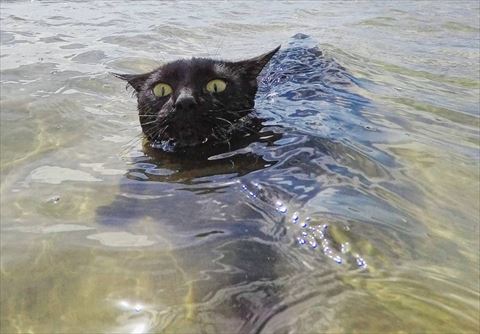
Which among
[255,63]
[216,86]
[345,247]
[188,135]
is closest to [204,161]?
[188,135]

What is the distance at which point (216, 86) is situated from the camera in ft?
11.2

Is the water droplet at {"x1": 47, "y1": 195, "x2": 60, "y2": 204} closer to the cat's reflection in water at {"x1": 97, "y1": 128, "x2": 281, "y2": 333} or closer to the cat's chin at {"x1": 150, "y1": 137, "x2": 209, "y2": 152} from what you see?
the cat's reflection in water at {"x1": 97, "y1": 128, "x2": 281, "y2": 333}

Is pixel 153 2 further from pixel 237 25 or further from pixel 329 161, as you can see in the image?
pixel 329 161

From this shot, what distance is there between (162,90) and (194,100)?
1.45ft

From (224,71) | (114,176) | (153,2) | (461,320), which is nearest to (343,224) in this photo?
(461,320)

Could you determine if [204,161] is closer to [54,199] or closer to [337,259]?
[54,199]

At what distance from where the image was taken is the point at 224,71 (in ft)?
11.5

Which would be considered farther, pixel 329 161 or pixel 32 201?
pixel 329 161

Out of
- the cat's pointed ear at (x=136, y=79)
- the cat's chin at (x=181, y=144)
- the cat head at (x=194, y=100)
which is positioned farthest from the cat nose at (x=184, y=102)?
the cat's pointed ear at (x=136, y=79)

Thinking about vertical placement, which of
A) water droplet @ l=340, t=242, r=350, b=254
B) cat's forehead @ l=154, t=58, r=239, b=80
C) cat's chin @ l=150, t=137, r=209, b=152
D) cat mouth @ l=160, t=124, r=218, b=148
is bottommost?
cat's chin @ l=150, t=137, r=209, b=152

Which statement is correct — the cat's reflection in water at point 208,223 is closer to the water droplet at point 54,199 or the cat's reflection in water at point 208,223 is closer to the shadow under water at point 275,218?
the shadow under water at point 275,218

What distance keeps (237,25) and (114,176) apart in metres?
6.91

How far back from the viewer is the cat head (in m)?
3.18

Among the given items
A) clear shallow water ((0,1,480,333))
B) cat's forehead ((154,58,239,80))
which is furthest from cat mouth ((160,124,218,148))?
cat's forehead ((154,58,239,80))
